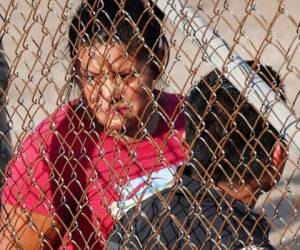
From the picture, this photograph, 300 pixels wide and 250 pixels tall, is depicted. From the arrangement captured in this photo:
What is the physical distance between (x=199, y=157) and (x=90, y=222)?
466 mm

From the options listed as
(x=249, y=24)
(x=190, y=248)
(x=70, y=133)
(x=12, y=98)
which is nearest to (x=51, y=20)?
(x=12, y=98)

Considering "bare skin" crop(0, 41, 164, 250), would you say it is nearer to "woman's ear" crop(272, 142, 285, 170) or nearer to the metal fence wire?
the metal fence wire

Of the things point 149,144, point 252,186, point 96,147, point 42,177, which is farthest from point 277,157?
point 42,177

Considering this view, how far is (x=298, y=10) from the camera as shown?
652cm

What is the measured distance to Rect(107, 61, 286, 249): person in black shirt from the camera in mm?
2525

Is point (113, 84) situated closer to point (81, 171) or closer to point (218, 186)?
point (81, 171)

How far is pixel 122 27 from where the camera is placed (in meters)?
2.90

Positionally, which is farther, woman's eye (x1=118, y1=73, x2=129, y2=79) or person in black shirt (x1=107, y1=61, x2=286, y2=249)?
woman's eye (x1=118, y1=73, x2=129, y2=79)

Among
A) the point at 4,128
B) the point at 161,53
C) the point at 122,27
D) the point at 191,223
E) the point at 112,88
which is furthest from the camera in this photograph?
the point at 4,128

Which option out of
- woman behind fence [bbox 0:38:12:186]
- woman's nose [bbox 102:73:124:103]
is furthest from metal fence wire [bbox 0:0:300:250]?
woman behind fence [bbox 0:38:12:186]

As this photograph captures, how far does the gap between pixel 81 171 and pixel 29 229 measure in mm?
248

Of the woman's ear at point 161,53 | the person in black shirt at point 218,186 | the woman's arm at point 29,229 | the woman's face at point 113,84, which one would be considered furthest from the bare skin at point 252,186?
the woman's arm at point 29,229

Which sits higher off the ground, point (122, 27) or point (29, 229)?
point (122, 27)

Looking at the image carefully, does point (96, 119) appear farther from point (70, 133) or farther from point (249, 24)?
point (249, 24)
